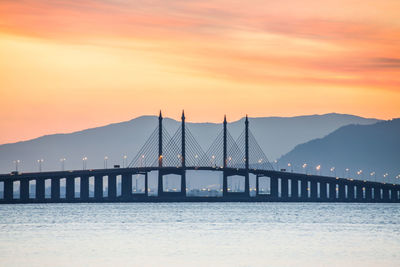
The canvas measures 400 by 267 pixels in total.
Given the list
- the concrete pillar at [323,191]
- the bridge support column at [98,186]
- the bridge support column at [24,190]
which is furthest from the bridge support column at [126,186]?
the concrete pillar at [323,191]

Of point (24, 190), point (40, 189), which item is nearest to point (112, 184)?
point (40, 189)

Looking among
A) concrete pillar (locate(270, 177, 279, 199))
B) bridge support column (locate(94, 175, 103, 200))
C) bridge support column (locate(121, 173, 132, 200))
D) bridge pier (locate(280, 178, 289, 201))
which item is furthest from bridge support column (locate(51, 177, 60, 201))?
bridge pier (locate(280, 178, 289, 201))

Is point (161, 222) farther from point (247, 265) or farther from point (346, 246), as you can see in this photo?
point (247, 265)

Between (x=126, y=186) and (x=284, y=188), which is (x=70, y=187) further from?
(x=284, y=188)

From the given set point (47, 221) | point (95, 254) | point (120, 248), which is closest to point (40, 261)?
point (95, 254)

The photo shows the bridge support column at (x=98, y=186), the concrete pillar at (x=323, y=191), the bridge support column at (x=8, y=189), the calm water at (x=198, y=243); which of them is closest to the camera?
the calm water at (x=198, y=243)

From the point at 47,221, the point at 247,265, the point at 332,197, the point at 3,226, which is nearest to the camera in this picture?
the point at 247,265

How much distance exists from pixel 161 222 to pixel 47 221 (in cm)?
1073

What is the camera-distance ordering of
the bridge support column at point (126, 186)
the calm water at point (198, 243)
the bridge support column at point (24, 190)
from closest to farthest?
the calm water at point (198, 243) < the bridge support column at point (24, 190) < the bridge support column at point (126, 186)

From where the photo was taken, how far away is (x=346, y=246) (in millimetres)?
65750

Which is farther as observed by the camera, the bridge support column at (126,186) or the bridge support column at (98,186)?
the bridge support column at (126,186)

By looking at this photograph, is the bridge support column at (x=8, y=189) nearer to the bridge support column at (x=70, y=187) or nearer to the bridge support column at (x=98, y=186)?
the bridge support column at (x=70, y=187)

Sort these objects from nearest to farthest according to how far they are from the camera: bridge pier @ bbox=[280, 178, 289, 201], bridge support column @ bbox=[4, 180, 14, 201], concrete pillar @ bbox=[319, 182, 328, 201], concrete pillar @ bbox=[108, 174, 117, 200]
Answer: bridge support column @ bbox=[4, 180, 14, 201] → concrete pillar @ bbox=[108, 174, 117, 200] → bridge pier @ bbox=[280, 178, 289, 201] → concrete pillar @ bbox=[319, 182, 328, 201]

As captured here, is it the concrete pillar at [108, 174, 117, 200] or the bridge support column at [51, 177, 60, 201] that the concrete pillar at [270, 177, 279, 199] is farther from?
the bridge support column at [51, 177, 60, 201]
